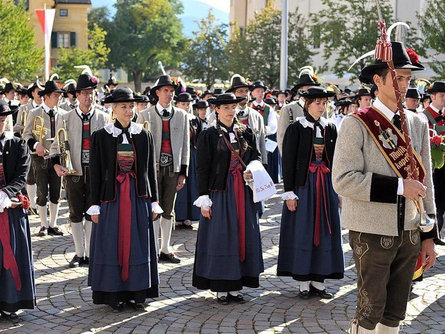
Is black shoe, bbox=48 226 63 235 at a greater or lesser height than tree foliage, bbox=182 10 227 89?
lesser

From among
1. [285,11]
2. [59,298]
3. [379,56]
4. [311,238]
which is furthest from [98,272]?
[285,11]

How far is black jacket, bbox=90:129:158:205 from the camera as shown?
7.30 m

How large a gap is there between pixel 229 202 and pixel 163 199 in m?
1.99

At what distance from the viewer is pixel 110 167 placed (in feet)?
24.1

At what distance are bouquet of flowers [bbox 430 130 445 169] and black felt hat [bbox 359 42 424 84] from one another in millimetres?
2229

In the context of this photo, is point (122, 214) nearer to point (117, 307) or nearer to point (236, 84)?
point (117, 307)

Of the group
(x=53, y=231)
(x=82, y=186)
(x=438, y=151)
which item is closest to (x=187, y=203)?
(x=53, y=231)

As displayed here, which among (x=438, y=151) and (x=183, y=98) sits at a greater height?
(x=183, y=98)

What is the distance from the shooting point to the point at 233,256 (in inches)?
300

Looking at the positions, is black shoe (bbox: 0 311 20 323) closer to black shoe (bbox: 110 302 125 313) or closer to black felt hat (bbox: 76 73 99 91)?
black shoe (bbox: 110 302 125 313)

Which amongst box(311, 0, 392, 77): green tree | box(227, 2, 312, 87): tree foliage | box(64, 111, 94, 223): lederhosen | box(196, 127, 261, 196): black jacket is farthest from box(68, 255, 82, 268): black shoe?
box(227, 2, 312, 87): tree foliage

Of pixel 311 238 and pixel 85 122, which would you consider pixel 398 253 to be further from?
pixel 85 122

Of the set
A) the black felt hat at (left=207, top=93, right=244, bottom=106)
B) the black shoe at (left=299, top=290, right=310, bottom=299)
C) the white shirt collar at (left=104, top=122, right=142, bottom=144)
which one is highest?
the black felt hat at (left=207, top=93, right=244, bottom=106)

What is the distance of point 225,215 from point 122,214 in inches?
42.0
